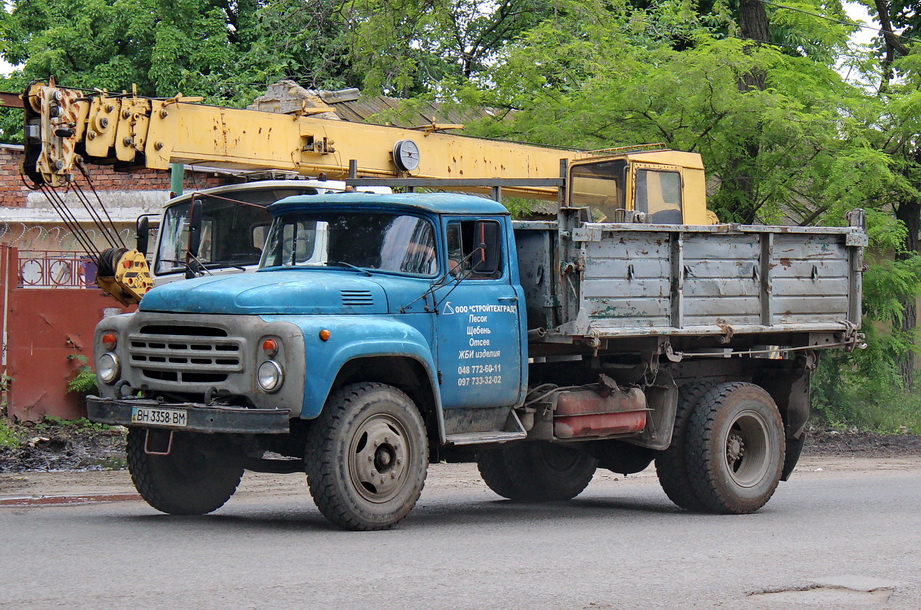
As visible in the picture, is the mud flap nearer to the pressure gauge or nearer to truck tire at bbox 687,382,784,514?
truck tire at bbox 687,382,784,514

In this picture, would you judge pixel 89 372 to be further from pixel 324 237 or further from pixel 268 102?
pixel 324 237

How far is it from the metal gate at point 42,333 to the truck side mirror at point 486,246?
7513 millimetres

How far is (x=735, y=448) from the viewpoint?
1095cm

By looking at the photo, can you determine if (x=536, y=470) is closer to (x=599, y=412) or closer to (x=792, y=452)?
(x=599, y=412)

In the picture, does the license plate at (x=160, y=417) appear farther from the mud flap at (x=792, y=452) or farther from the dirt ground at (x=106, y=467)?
the mud flap at (x=792, y=452)

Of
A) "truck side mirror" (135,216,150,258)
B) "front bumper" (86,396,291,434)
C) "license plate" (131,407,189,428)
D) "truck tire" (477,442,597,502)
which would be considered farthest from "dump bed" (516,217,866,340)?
"truck side mirror" (135,216,150,258)

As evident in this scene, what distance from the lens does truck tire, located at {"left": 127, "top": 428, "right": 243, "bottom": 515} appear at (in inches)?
364

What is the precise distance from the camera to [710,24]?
3062cm

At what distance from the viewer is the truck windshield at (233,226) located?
499 inches

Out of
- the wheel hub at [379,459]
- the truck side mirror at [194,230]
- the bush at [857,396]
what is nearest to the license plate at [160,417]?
the wheel hub at [379,459]

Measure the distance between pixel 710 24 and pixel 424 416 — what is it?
23.5 meters

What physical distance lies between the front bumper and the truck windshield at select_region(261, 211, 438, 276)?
1610 mm

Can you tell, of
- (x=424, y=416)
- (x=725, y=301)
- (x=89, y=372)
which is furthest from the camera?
(x=89, y=372)

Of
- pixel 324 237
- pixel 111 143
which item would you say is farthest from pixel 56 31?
pixel 324 237
